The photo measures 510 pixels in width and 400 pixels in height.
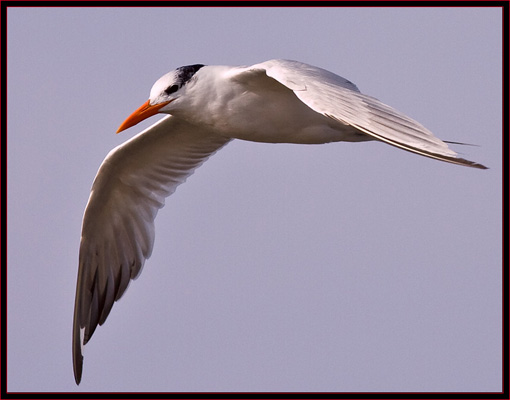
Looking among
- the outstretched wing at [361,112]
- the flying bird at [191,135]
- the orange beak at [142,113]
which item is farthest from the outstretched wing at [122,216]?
the outstretched wing at [361,112]

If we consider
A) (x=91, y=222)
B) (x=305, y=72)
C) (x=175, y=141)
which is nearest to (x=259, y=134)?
(x=305, y=72)

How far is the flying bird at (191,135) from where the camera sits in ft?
25.9

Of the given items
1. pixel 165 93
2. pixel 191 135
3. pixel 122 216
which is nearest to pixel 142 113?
pixel 165 93

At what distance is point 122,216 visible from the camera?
464 inches

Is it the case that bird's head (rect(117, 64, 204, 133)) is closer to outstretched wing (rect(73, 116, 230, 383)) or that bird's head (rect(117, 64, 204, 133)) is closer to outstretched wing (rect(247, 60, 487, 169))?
outstretched wing (rect(247, 60, 487, 169))

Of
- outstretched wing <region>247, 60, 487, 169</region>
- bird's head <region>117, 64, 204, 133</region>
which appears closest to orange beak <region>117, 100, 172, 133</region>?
bird's head <region>117, 64, 204, 133</region>

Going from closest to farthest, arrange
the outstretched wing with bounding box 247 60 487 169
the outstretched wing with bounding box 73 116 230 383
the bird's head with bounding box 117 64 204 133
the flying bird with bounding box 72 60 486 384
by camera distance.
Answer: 1. the outstretched wing with bounding box 247 60 487 169
2. the flying bird with bounding box 72 60 486 384
3. the bird's head with bounding box 117 64 204 133
4. the outstretched wing with bounding box 73 116 230 383

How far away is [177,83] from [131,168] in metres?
2.03

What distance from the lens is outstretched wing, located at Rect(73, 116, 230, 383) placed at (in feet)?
38.0

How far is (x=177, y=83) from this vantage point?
9820 mm

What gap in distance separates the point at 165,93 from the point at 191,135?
1631 mm

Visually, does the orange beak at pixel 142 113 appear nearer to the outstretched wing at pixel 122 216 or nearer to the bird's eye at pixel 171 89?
the bird's eye at pixel 171 89

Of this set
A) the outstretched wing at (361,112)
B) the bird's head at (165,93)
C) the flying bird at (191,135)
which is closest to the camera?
the outstretched wing at (361,112)

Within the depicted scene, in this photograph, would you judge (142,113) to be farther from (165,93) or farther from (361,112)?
(361,112)
